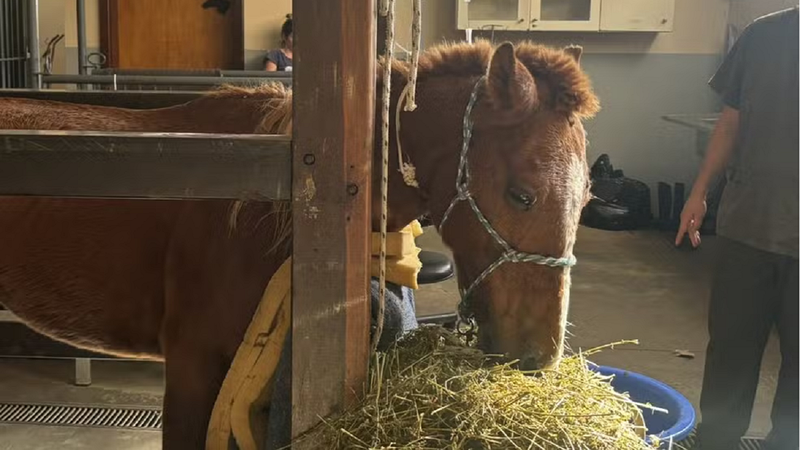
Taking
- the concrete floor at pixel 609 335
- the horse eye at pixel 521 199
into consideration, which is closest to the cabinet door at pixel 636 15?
the concrete floor at pixel 609 335

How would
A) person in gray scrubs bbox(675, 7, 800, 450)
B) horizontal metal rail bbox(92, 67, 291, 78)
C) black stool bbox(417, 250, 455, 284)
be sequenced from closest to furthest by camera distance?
person in gray scrubs bbox(675, 7, 800, 450), black stool bbox(417, 250, 455, 284), horizontal metal rail bbox(92, 67, 291, 78)

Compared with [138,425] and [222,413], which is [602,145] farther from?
[222,413]

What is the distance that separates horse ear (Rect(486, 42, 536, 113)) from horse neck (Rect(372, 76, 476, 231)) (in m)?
0.08

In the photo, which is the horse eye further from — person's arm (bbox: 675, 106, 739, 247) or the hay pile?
person's arm (bbox: 675, 106, 739, 247)

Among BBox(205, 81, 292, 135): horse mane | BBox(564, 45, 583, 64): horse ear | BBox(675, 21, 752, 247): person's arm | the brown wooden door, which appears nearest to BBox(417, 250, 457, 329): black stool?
BBox(675, 21, 752, 247): person's arm

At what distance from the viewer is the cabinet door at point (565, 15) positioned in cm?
667

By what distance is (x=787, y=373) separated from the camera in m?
2.45

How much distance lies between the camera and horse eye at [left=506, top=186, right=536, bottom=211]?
126 cm

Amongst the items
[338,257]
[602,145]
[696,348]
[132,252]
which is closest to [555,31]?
[602,145]

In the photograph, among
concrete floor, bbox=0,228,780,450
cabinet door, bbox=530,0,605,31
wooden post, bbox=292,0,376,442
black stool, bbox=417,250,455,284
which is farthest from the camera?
cabinet door, bbox=530,0,605,31

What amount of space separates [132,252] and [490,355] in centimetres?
82

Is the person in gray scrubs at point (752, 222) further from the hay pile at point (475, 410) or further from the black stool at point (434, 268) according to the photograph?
the hay pile at point (475, 410)

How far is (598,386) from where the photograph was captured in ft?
4.13

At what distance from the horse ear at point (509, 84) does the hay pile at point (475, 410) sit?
377 mm
